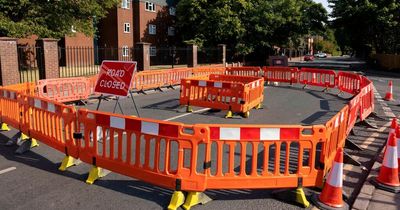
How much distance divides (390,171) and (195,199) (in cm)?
302

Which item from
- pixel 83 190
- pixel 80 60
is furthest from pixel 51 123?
pixel 80 60

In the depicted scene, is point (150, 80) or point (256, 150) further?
point (150, 80)

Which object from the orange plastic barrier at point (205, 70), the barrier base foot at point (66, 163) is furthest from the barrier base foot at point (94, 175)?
the orange plastic barrier at point (205, 70)

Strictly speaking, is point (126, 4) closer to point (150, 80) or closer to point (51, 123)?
point (150, 80)

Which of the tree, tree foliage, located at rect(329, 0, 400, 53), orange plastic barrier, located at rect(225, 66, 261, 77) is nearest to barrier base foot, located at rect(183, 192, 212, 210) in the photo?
orange plastic barrier, located at rect(225, 66, 261, 77)

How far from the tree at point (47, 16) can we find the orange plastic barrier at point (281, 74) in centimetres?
1412

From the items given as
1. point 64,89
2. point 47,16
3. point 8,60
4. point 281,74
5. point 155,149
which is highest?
point 47,16

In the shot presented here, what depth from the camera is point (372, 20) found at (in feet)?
123

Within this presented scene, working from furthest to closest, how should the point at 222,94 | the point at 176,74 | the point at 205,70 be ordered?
the point at 205,70, the point at 176,74, the point at 222,94

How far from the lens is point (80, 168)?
20.7 feet

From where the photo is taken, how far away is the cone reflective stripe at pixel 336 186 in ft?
16.0

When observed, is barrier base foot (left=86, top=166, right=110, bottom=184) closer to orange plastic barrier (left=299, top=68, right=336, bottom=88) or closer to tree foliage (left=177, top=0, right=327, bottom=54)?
orange plastic barrier (left=299, top=68, right=336, bottom=88)

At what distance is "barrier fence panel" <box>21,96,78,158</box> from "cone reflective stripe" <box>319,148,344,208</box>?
3.87 metres

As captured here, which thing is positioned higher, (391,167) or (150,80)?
(150,80)
